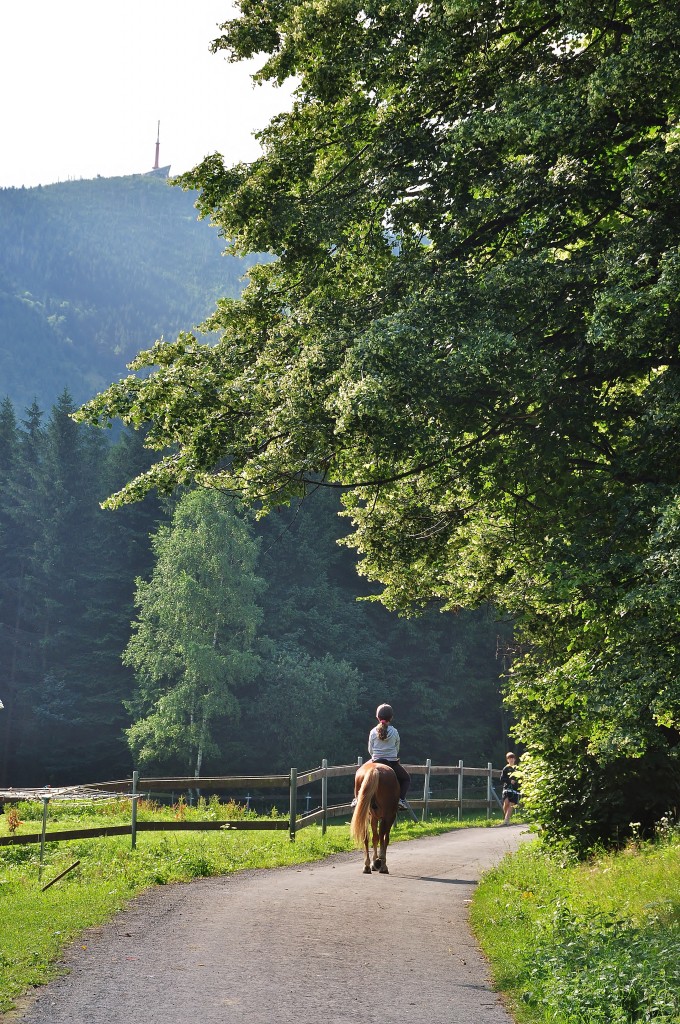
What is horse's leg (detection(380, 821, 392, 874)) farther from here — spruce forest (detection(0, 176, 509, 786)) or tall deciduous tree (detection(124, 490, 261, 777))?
tall deciduous tree (detection(124, 490, 261, 777))

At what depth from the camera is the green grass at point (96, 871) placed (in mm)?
8367

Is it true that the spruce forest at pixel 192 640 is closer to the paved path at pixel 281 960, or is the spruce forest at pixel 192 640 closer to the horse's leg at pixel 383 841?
the horse's leg at pixel 383 841

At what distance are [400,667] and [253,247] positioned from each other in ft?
157

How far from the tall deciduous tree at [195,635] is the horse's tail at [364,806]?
118 feet

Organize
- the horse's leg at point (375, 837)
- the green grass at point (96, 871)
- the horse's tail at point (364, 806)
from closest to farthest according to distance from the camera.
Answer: the green grass at point (96, 871)
the horse's tail at point (364, 806)
the horse's leg at point (375, 837)

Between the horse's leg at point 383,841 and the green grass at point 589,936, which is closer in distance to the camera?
the green grass at point 589,936

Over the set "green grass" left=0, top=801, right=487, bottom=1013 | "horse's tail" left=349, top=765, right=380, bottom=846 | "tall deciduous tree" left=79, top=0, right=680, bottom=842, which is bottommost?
"green grass" left=0, top=801, right=487, bottom=1013

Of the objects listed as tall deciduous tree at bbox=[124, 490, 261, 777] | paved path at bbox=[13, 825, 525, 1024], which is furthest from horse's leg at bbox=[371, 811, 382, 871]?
tall deciduous tree at bbox=[124, 490, 261, 777]

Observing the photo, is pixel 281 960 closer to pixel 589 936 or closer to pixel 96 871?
pixel 589 936

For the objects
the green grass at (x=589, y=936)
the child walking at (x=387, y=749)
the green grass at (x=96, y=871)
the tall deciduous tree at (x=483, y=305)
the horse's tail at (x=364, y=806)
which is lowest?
the green grass at (x=96, y=871)

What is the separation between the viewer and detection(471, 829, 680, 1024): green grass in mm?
6867

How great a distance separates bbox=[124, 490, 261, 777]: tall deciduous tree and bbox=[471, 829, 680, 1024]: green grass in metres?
37.2

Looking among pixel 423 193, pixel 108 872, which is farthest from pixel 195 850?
pixel 423 193

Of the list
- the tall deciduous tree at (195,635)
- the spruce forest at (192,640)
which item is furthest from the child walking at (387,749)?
the tall deciduous tree at (195,635)
